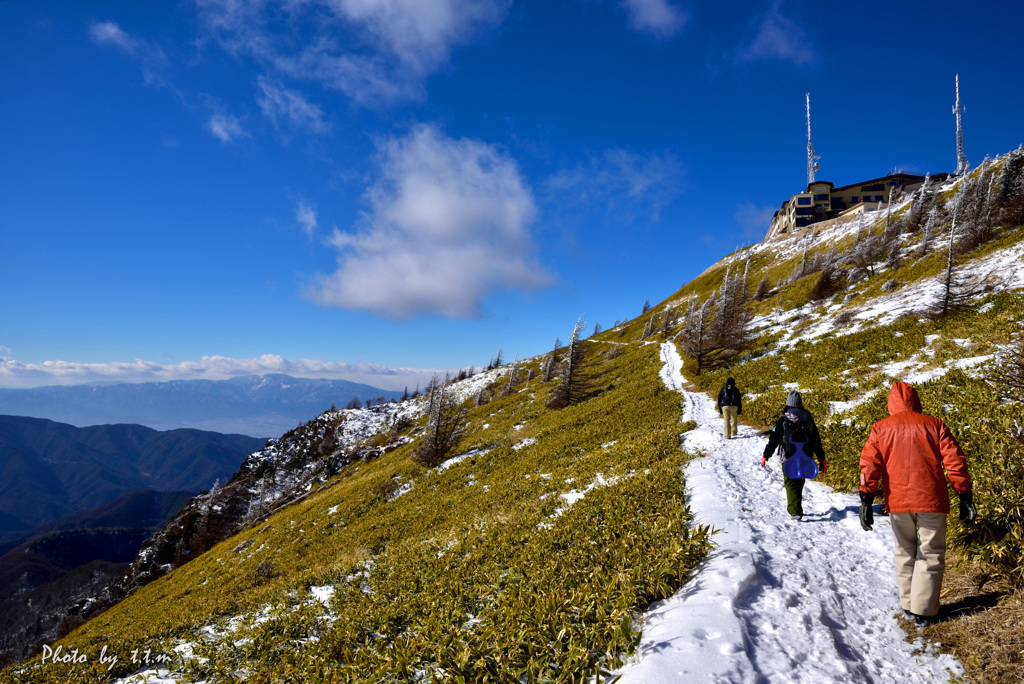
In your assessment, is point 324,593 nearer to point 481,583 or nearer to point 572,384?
point 481,583

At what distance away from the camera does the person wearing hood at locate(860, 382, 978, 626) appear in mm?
4988

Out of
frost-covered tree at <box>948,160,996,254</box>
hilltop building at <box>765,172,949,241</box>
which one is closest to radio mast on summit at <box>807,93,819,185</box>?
hilltop building at <box>765,172,949,241</box>

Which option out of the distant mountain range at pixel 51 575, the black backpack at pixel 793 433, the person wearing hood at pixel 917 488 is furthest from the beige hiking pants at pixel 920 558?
the distant mountain range at pixel 51 575

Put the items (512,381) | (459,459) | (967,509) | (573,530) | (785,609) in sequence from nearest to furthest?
1. (967,509)
2. (785,609)
3. (573,530)
4. (459,459)
5. (512,381)

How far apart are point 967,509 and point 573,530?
6357 mm

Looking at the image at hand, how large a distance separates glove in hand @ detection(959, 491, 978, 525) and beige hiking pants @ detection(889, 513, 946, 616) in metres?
0.36

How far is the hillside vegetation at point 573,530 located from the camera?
5.26m

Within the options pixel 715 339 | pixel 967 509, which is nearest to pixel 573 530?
pixel 967 509

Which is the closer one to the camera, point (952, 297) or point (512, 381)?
point (952, 297)

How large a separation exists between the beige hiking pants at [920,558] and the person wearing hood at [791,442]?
2800mm

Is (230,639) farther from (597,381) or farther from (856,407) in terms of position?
(597,381)

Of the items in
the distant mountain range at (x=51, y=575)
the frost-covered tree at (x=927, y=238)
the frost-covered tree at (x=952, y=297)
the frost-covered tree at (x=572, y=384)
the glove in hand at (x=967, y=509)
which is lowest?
the distant mountain range at (x=51, y=575)

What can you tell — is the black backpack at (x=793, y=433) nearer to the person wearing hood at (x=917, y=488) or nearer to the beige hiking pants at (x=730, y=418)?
the person wearing hood at (x=917, y=488)

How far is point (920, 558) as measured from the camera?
16.9 feet
